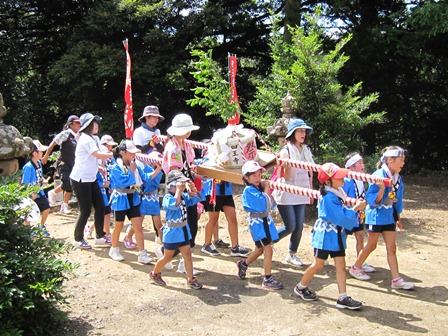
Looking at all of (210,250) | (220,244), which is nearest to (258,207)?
(210,250)

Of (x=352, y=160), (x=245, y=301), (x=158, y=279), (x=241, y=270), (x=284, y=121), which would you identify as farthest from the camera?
(x=284, y=121)

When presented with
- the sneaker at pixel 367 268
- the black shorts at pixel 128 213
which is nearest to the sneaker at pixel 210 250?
the black shorts at pixel 128 213

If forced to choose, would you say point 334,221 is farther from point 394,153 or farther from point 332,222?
point 394,153

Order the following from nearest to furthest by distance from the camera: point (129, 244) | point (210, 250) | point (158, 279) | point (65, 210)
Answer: point (158, 279)
point (210, 250)
point (129, 244)
point (65, 210)

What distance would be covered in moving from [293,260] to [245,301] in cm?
146

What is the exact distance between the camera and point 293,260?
6.70 meters

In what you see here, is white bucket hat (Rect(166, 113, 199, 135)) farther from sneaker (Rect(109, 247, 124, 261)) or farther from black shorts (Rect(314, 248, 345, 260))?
sneaker (Rect(109, 247, 124, 261))

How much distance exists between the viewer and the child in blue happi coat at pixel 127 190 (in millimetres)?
6684

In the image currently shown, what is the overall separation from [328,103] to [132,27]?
684 cm

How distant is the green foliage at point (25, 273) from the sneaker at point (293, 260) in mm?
3185

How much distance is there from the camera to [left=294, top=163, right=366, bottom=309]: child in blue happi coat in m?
5.06

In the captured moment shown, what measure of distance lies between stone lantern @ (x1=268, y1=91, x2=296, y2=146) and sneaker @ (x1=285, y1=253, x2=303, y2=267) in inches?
99.3

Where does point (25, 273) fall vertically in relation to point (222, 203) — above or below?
below

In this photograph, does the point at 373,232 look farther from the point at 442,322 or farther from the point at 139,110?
the point at 139,110
